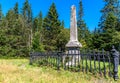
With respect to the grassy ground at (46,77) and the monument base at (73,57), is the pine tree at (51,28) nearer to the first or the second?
the monument base at (73,57)

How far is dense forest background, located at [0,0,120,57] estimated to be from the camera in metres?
36.0

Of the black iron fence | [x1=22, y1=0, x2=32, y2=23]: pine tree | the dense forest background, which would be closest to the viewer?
the black iron fence

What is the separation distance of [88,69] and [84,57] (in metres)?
0.80

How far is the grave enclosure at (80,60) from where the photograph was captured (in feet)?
34.4

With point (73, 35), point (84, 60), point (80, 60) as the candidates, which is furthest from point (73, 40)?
point (80, 60)

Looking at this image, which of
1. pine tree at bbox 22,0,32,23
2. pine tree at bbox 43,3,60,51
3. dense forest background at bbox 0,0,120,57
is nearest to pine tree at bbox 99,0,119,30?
dense forest background at bbox 0,0,120,57

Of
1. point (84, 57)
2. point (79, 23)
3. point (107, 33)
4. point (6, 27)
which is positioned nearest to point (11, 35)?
point (6, 27)

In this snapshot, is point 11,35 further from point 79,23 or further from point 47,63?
point 47,63

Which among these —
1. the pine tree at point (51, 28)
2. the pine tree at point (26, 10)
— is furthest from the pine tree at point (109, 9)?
the pine tree at point (26, 10)

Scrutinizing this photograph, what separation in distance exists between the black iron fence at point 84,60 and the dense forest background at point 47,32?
62.0 feet

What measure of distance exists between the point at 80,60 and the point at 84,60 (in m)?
0.88

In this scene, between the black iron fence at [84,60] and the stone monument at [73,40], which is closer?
the black iron fence at [84,60]

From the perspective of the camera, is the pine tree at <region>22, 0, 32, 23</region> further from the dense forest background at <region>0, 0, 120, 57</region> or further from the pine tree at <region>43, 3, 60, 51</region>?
the pine tree at <region>43, 3, 60, 51</region>

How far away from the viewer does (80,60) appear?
1362cm
